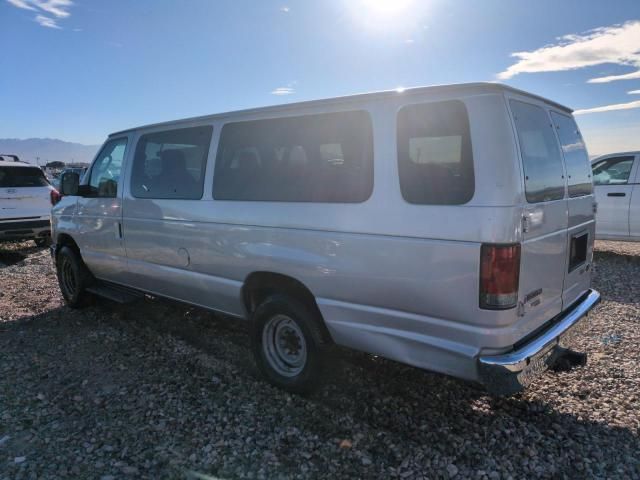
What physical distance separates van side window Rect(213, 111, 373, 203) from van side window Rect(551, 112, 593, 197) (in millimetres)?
1454

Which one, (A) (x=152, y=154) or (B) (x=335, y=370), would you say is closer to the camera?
(B) (x=335, y=370)

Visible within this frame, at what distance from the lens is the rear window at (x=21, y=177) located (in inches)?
380

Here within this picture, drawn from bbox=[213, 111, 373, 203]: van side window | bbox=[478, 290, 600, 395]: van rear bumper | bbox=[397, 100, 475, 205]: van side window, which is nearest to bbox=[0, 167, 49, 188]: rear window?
bbox=[213, 111, 373, 203]: van side window

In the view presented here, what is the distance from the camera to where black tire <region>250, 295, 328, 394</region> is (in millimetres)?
3453

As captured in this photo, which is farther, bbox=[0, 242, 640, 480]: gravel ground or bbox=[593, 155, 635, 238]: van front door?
bbox=[593, 155, 635, 238]: van front door

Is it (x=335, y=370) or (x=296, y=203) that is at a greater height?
(x=296, y=203)

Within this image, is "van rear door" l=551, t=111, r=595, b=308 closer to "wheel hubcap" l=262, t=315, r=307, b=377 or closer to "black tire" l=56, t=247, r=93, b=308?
"wheel hubcap" l=262, t=315, r=307, b=377

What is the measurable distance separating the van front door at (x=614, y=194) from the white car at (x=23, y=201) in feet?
34.9

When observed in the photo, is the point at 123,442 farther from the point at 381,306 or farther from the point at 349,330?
the point at 381,306

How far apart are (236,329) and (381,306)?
2.55m

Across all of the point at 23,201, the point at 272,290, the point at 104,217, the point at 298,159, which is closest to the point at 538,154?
the point at 298,159

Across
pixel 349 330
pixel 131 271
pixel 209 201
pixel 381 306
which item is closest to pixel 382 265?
pixel 381 306

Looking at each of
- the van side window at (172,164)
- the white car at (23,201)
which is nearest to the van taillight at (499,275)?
the van side window at (172,164)

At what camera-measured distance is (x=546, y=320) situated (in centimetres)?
312
